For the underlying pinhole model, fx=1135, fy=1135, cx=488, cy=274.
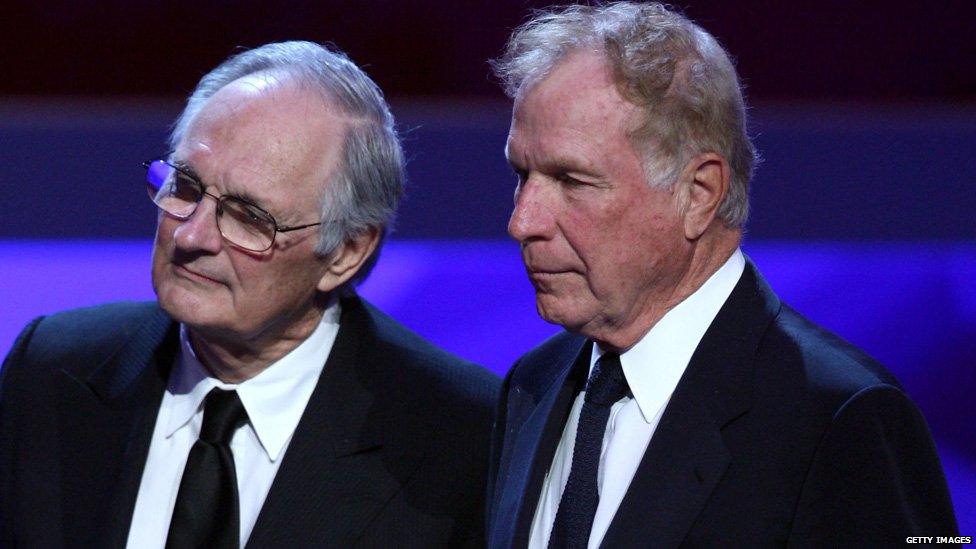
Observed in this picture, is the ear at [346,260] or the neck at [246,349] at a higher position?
the ear at [346,260]

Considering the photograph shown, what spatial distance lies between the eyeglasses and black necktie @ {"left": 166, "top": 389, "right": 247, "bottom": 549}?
366 millimetres

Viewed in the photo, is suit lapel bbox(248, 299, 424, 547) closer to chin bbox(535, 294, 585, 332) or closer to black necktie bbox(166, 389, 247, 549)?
black necktie bbox(166, 389, 247, 549)

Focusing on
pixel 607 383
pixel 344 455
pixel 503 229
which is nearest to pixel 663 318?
pixel 607 383

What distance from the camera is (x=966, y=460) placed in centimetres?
282

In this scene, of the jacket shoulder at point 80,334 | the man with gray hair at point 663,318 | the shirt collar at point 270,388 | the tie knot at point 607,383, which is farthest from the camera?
the jacket shoulder at point 80,334

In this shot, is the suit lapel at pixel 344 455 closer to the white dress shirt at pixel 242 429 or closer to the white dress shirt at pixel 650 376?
the white dress shirt at pixel 242 429

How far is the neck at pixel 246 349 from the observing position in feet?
7.58

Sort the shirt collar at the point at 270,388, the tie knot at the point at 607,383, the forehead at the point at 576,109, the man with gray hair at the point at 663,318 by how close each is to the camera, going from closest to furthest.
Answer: the man with gray hair at the point at 663,318 < the forehead at the point at 576,109 < the tie knot at the point at 607,383 < the shirt collar at the point at 270,388

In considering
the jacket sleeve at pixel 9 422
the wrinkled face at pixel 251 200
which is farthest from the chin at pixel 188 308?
the jacket sleeve at pixel 9 422

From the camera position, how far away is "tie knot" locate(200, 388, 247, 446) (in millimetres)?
2266

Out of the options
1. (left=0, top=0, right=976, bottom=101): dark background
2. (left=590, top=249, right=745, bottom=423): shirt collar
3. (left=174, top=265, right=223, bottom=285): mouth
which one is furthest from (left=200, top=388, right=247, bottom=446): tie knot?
(left=0, top=0, right=976, bottom=101): dark background

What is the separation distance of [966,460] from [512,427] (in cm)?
130

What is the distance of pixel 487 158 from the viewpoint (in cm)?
296

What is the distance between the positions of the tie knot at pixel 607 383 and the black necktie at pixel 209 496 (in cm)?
74
